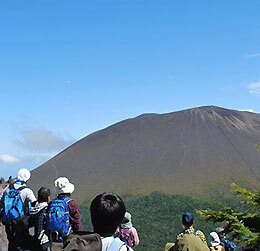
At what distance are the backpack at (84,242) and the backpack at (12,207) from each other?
336 cm

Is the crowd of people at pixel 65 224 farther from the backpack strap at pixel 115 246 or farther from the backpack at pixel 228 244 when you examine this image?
the backpack at pixel 228 244

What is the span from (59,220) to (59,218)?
0.02 metres

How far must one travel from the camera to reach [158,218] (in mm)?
100938

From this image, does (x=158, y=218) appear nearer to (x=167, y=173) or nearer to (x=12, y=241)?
(x=167, y=173)

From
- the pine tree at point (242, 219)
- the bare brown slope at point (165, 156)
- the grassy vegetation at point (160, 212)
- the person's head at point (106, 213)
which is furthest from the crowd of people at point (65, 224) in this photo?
the bare brown slope at point (165, 156)

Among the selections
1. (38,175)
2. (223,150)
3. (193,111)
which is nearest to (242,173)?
(223,150)

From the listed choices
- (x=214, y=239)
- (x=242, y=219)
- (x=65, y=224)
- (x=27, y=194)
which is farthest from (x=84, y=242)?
(x=242, y=219)

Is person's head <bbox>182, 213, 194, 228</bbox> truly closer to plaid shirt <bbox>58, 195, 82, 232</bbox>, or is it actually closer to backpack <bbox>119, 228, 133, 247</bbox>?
plaid shirt <bbox>58, 195, 82, 232</bbox>

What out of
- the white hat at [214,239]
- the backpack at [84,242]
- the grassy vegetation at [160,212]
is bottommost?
the grassy vegetation at [160,212]

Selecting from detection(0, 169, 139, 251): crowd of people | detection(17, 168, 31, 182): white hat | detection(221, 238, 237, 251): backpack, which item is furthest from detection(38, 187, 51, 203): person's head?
detection(221, 238, 237, 251): backpack

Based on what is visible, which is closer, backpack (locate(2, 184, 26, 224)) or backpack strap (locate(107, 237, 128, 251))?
backpack strap (locate(107, 237, 128, 251))

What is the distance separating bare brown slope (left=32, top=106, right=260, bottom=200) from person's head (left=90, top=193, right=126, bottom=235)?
319 ft

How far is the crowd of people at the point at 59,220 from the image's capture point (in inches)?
117

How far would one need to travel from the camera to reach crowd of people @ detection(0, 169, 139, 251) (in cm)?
297
